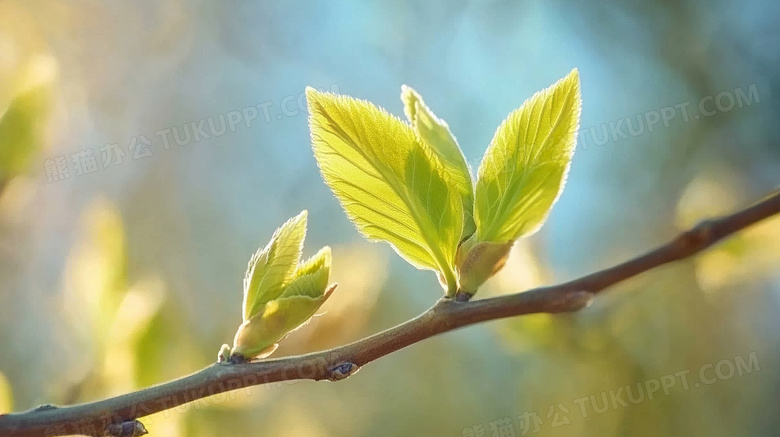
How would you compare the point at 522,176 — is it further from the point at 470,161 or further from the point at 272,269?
the point at 470,161

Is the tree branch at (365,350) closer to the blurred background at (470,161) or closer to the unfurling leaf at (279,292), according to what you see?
the unfurling leaf at (279,292)

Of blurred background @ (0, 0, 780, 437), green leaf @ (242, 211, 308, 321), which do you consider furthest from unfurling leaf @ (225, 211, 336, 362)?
blurred background @ (0, 0, 780, 437)

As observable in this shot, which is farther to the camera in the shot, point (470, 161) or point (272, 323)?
point (470, 161)

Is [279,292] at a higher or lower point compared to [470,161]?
lower

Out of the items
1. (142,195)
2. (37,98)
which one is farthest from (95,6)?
(37,98)

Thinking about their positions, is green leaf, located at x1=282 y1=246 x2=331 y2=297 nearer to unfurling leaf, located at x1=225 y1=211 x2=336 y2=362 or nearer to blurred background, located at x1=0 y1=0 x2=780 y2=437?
unfurling leaf, located at x1=225 y1=211 x2=336 y2=362

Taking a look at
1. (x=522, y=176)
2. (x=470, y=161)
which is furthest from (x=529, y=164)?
(x=470, y=161)

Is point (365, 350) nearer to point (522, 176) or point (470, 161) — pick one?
point (522, 176)
